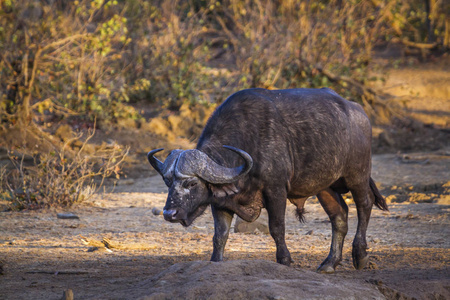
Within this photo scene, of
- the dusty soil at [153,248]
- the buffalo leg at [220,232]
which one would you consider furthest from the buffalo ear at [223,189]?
the dusty soil at [153,248]

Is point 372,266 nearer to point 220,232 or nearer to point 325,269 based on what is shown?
point 325,269

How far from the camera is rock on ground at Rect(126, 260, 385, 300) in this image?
4227mm

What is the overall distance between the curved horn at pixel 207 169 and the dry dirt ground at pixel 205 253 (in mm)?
730

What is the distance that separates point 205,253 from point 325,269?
1385 millimetres

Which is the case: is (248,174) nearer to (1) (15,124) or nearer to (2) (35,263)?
(2) (35,263)

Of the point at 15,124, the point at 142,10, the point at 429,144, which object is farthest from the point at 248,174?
the point at 142,10

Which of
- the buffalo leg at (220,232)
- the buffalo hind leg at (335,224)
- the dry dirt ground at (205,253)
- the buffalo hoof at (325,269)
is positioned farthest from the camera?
the buffalo hind leg at (335,224)

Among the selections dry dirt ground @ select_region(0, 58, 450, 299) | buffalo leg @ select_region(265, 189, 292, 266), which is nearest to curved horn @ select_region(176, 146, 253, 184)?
buffalo leg @ select_region(265, 189, 292, 266)

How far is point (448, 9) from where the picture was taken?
69.3ft

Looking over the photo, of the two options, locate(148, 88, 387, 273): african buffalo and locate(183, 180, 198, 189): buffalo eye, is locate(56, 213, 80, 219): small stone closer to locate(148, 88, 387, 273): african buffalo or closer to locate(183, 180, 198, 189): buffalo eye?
locate(148, 88, 387, 273): african buffalo

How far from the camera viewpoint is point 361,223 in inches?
250

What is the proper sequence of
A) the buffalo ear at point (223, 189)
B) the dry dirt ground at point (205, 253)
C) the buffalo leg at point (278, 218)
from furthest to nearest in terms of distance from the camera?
the buffalo leg at point (278, 218), the buffalo ear at point (223, 189), the dry dirt ground at point (205, 253)

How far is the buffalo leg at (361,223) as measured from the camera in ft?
20.0

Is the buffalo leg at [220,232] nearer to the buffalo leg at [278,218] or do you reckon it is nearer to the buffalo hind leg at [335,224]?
the buffalo leg at [278,218]
